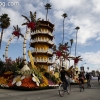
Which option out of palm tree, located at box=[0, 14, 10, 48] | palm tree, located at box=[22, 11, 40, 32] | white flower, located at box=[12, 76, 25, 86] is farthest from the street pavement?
palm tree, located at box=[0, 14, 10, 48]

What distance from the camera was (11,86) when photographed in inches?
722

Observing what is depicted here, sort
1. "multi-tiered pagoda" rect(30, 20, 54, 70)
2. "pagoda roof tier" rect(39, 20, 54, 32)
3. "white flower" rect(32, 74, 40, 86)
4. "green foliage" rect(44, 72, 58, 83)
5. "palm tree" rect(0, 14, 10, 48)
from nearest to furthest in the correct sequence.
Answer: "white flower" rect(32, 74, 40, 86), "green foliage" rect(44, 72, 58, 83), "palm tree" rect(0, 14, 10, 48), "multi-tiered pagoda" rect(30, 20, 54, 70), "pagoda roof tier" rect(39, 20, 54, 32)

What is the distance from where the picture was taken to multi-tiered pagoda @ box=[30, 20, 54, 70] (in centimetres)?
4859

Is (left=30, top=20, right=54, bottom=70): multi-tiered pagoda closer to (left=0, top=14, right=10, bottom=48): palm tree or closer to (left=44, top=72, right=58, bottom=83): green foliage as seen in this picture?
(left=0, top=14, right=10, bottom=48): palm tree

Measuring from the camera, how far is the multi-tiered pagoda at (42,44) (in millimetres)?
48594

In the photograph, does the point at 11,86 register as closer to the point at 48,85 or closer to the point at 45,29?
the point at 48,85

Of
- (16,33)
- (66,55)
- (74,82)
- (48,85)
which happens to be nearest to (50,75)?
(48,85)

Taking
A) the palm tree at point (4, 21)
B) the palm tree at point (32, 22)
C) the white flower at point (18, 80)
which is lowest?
the white flower at point (18, 80)

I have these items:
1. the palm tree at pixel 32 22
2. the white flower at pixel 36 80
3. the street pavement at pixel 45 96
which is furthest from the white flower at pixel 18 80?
the palm tree at pixel 32 22

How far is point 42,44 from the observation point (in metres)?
49.4

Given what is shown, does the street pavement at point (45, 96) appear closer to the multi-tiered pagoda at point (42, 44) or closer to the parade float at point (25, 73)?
the parade float at point (25, 73)

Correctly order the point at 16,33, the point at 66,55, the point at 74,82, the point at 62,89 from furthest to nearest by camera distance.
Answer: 1. the point at 66,55
2. the point at 74,82
3. the point at 16,33
4. the point at 62,89

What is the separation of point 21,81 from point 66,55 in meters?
25.8

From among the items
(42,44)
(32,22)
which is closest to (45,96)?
(32,22)
